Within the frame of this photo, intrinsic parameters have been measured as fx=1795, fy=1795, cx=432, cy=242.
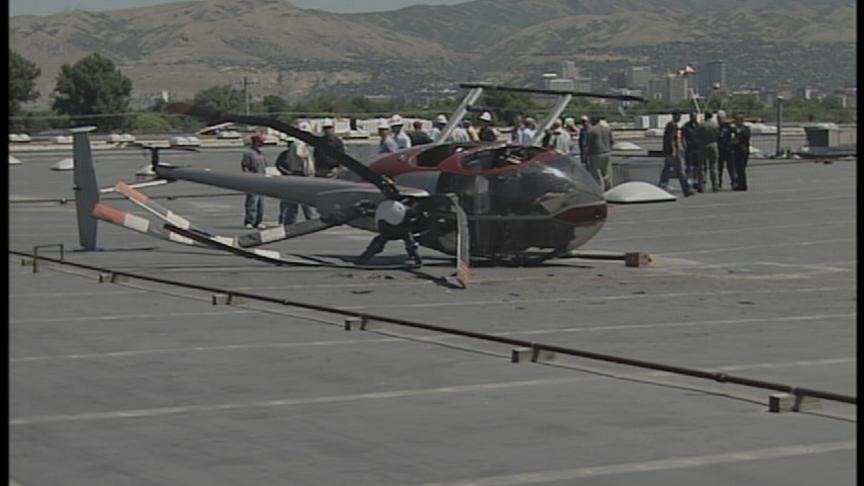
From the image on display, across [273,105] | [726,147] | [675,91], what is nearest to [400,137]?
[726,147]

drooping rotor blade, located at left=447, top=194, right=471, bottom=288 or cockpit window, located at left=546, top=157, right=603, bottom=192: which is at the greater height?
cockpit window, located at left=546, top=157, right=603, bottom=192

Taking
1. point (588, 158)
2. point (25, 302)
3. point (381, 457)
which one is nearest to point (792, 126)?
point (588, 158)

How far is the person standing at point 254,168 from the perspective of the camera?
87.7 feet

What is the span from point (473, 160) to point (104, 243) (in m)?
6.58

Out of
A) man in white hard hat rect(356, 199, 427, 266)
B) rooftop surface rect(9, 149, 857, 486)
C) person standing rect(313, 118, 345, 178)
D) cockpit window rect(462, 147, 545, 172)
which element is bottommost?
rooftop surface rect(9, 149, 857, 486)

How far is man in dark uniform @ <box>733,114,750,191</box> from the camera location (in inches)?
1368

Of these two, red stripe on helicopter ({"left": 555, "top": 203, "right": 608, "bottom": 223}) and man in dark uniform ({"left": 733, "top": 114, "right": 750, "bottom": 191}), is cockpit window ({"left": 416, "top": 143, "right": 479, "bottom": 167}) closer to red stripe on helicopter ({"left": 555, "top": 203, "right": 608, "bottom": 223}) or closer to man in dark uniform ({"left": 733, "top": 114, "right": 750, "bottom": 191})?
red stripe on helicopter ({"left": 555, "top": 203, "right": 608, "bottom": 223})

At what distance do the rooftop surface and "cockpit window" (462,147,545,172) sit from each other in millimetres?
1169

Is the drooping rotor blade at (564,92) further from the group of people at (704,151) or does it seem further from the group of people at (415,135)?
the group of people at (704,151)

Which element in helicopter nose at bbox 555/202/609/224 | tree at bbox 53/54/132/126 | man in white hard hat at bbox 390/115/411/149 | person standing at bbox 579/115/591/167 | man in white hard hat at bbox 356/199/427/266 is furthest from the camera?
tree at bbox 53/54/132/126

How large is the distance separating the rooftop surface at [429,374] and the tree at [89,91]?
234ft

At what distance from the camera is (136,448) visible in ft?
31.8

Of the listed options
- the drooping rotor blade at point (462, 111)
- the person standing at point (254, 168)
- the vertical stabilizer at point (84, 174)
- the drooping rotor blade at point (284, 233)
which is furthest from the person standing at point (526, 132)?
the vertical stabilizer at point (84, 174)

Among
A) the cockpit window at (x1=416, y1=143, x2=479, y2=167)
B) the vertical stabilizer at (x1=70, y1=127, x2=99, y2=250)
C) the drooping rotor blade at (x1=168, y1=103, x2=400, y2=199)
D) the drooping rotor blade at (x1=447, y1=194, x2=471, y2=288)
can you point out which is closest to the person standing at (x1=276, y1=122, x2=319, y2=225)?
the vertical stabilizer at (x1=70, y1=127, x2=99, y2=250)
